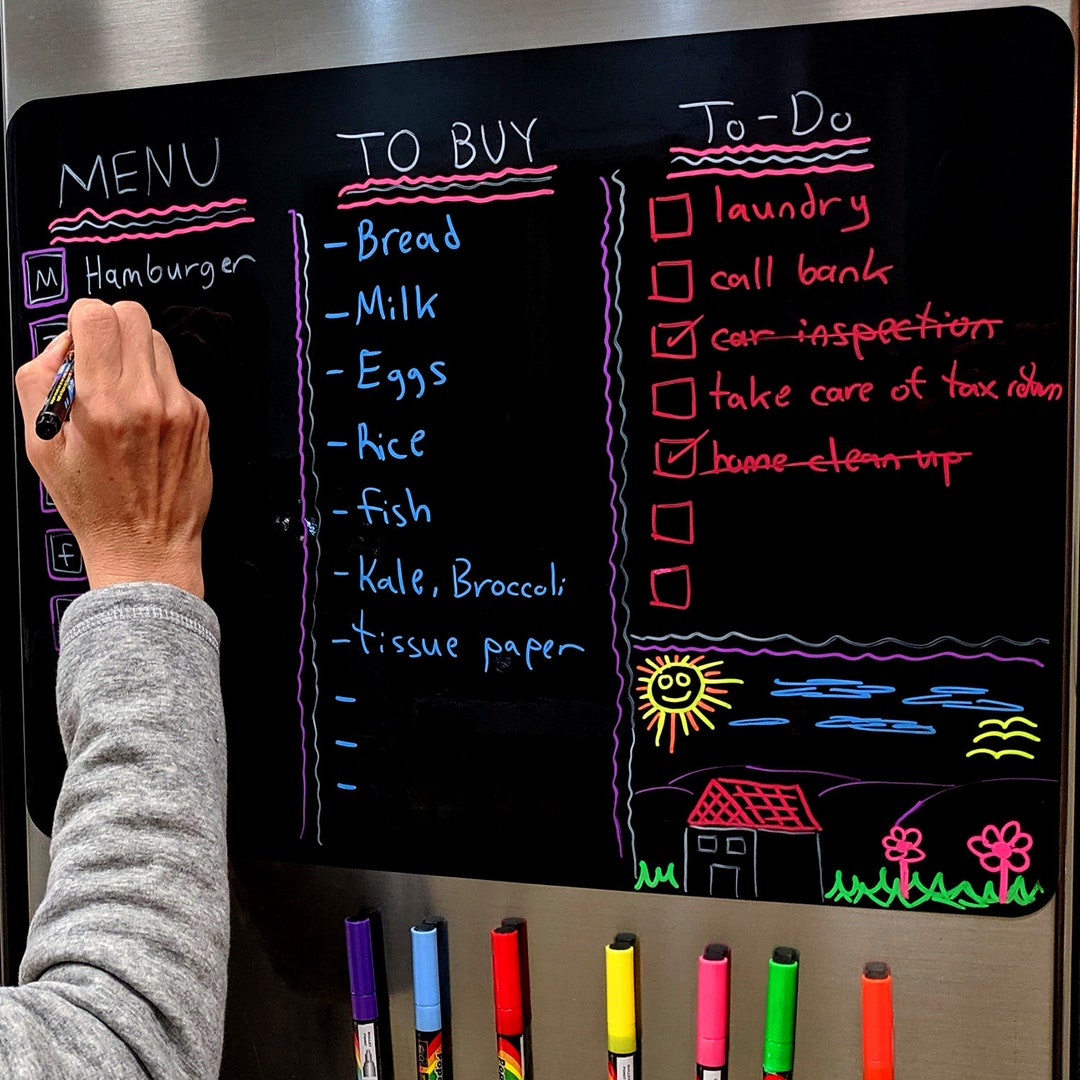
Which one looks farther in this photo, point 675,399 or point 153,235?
point 153,235

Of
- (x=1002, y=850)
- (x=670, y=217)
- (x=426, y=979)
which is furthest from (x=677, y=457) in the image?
(x=426, y=979)

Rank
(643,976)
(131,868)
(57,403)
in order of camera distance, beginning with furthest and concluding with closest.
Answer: (643,976)
(57,403)
(131,868)

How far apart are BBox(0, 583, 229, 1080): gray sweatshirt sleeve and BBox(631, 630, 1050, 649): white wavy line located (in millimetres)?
361

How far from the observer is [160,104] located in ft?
3.21

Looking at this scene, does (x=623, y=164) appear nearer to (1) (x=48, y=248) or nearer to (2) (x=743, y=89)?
(2) (x=743, y=89)

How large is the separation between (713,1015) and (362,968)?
31cm

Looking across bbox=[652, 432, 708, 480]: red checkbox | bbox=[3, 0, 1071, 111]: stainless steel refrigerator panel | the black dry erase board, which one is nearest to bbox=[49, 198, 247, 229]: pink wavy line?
the black dry erase board

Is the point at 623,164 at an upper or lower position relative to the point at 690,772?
upper

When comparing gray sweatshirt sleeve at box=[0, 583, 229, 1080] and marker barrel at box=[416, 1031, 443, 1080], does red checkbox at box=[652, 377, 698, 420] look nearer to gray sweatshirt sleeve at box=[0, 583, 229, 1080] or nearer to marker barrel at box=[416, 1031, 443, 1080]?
gray sweatshirt sleeve at box=[0, 583, 229, 1080]

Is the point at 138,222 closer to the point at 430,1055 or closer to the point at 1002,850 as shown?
the point at 430,1055

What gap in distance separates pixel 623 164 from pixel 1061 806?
610mm

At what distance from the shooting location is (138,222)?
1.00 meters

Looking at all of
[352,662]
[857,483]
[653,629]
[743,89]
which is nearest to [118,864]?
[352,662]

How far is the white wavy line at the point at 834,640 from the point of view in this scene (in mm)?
827
